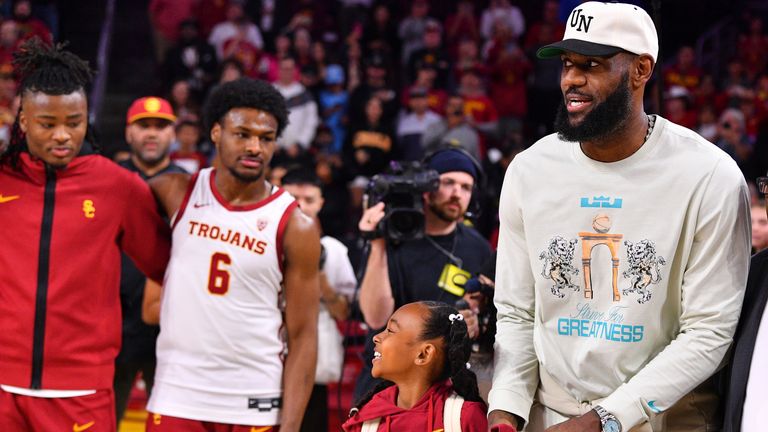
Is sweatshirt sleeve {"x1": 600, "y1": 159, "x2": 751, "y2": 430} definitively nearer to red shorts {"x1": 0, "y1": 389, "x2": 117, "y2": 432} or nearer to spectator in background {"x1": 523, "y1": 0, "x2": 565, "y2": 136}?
red shorts {"x1": 0, "y1": 389, "x2": 117, "y2": 432}

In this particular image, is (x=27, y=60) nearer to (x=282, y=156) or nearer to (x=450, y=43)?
(x=282, y=156)

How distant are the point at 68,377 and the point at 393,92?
7360 mm

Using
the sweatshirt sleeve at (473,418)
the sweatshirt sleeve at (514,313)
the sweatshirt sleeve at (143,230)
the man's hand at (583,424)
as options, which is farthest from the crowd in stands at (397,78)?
the man's hand at (583,424)

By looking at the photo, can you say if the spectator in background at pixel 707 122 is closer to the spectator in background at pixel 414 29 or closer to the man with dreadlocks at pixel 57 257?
the spectator in background at pixel 414 29

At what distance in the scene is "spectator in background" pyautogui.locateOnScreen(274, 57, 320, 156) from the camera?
10157mm

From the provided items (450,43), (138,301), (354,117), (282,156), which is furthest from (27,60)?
(450,43)

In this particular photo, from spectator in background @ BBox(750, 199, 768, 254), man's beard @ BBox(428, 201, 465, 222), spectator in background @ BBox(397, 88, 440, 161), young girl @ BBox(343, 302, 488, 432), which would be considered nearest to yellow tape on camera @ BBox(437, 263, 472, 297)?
man's beard @ BBox(428, 201, 465, 222)

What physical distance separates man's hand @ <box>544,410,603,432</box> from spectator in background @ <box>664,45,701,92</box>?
930 cm

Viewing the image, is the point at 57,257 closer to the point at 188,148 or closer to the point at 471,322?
the point at 471,322

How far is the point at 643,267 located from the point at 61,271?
2231 millimetres

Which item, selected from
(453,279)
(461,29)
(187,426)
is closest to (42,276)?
(187,426)

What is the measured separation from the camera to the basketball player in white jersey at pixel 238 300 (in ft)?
13.4

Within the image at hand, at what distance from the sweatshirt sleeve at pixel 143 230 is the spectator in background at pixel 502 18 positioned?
28.3 feet

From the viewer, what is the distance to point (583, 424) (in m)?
2.82
